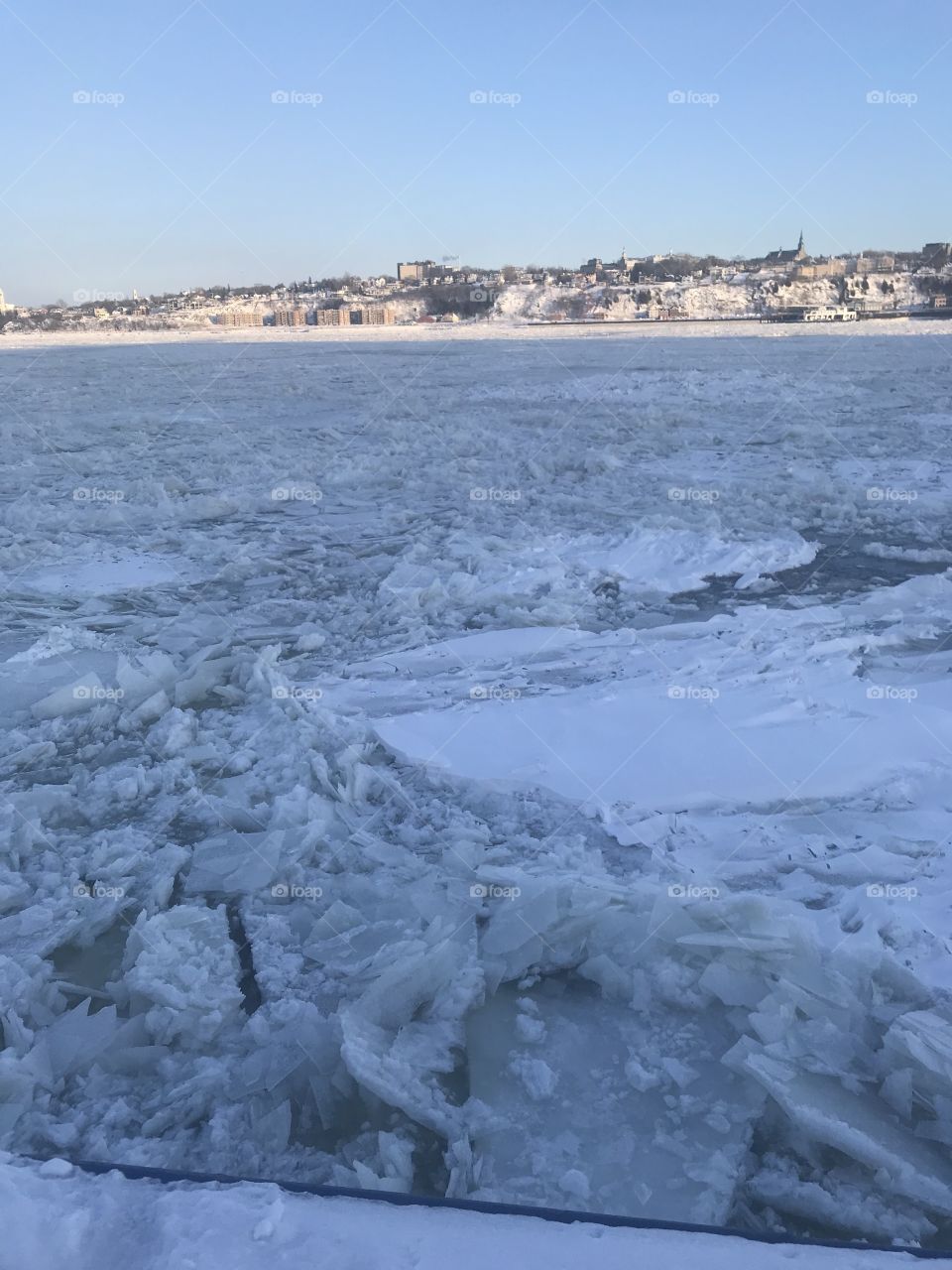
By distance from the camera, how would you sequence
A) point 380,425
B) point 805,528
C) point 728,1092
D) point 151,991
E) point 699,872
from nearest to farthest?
1. point 728,1092
2. point 151,991
3. point 699,872
4. point 805,528
5. point 380,425

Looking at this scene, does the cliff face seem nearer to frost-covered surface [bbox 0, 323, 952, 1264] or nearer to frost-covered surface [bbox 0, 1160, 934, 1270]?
frost-covered surface [bbox 0, 323, 952, 1264]

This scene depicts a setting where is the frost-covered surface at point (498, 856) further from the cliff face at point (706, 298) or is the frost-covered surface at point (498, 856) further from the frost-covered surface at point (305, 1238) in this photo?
the cliff face at point (706, 298)

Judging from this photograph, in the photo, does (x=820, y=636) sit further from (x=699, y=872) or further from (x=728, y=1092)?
(x=728, y=1092)

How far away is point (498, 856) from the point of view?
3109 mm

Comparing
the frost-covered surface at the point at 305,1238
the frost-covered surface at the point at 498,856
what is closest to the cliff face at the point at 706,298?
the frost-covered surface at the point at 498,856

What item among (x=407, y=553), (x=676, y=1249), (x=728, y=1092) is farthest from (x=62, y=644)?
(x=676, y=1249)

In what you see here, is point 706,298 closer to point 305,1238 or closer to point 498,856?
point 498,856

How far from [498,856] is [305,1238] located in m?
1.71

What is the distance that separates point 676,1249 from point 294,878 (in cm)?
186

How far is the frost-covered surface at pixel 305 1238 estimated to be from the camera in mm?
1408

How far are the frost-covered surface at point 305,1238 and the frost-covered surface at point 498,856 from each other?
526mm

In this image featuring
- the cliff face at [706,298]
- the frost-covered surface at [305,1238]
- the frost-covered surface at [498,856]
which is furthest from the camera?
the cliff face at [706,298]

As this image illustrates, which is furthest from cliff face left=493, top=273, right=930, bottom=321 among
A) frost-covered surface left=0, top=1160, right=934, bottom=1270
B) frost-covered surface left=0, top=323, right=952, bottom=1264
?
frost-covered surface left=0, top=1160, right=934, bottom=1270

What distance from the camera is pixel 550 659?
475 centimetres
